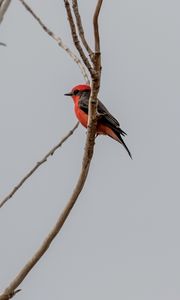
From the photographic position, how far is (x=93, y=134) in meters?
4.55

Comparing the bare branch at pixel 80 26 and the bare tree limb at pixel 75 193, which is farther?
the bare branch at pixel 80 26

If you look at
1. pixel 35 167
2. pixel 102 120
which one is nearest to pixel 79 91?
pixel 102 120

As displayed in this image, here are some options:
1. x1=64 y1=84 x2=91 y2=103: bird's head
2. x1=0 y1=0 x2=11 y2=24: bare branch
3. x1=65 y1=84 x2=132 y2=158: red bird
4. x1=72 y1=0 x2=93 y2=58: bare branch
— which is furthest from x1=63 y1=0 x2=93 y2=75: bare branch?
x1=64 y1=84 x2=91 y2=103: bird's head

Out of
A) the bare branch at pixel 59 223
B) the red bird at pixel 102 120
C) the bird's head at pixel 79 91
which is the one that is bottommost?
the bare branch at pixel 59 223

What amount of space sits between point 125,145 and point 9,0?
13.7 ft

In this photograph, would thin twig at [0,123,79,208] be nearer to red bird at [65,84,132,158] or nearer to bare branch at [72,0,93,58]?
bare branch at [72,0,93,58]

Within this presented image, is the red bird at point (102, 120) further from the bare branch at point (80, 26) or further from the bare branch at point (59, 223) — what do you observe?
the bare branch at point (80, 26)

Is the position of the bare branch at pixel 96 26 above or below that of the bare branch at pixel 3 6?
below

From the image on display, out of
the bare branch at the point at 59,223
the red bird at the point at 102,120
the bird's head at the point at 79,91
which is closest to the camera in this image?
the bare branch at the point at 59,223

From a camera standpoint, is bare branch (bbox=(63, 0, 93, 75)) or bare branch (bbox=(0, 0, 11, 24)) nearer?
bare branch (bbox=(0, 0, 11, 24))

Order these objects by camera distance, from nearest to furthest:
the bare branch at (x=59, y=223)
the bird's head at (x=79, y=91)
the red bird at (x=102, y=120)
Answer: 1. the bare branch at (x=59, y=223)
2. the red bird at (x=102, y=120)
3. the bird's head at (x=79, y=91)

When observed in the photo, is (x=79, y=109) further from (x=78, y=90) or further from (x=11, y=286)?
(x=11, y=286)

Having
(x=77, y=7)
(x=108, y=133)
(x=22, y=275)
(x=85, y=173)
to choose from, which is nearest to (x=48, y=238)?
(x=22, y=275)

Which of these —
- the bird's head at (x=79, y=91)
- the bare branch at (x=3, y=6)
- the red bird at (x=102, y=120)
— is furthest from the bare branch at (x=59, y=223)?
the bird's head at (x=79, y=91)
